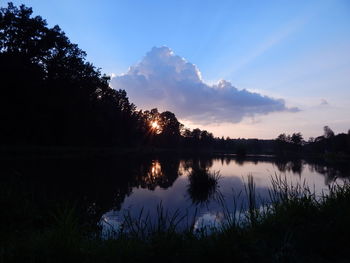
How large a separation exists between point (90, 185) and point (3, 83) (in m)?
26.6

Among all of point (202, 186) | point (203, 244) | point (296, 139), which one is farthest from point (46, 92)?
point (296, 139)

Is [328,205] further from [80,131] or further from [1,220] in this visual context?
[80,131]

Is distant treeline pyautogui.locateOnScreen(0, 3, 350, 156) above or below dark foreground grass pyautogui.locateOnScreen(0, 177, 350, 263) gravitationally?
above

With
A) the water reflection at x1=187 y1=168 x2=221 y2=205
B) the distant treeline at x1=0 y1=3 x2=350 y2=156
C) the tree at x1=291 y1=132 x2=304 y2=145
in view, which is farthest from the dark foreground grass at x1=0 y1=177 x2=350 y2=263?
the tree at x1=291 y1=132 x2=304 y2=145

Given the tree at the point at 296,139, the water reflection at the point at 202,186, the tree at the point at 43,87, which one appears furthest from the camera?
the tree at the point at 296,139

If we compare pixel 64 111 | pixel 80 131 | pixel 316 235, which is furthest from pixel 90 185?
pixel 80 131

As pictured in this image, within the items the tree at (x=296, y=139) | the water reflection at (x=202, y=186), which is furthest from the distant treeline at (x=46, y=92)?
the tree at (x=296, y=139)

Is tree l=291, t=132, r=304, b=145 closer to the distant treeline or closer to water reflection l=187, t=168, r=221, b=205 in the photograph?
the distant treeline

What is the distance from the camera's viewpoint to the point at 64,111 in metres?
40.7

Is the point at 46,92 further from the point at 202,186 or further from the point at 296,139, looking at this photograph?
the point at 296,139

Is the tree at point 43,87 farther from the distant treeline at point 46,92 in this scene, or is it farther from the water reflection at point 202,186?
the water reflection at point 202,186

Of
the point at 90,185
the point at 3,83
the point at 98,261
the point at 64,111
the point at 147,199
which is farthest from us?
the point at 64,111

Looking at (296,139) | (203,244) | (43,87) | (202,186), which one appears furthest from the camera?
(296,139)

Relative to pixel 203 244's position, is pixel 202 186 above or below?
below
